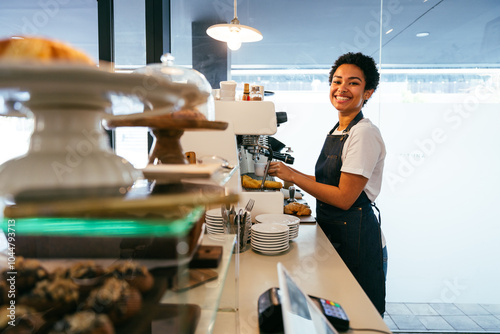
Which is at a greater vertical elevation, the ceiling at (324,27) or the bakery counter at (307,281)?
the ceiling at (324,27)

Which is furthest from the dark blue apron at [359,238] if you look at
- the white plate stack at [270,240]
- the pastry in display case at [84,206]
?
the pastry in display case at [84,206]

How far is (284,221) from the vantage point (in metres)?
1.56

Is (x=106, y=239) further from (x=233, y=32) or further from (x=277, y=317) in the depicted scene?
(x=233, y=32)

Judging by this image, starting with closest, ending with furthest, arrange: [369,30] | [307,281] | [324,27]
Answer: [307,281], [369,30], [324,27]

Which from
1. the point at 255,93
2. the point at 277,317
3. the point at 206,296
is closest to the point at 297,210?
the point at 255,93

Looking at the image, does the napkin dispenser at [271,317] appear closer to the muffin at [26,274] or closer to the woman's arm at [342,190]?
the muffin at [26,274]

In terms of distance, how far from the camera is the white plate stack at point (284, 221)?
154cm

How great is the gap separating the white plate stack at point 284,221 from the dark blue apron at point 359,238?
0.89ft

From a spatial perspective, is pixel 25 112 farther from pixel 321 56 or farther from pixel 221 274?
pixel 321 56

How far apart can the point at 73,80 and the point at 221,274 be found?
40cm

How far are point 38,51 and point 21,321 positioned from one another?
0.30 metres

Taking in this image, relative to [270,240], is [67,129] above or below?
above

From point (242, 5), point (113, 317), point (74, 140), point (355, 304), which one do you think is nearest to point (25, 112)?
point (74, 140)

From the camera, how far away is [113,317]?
36cm
